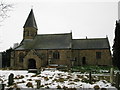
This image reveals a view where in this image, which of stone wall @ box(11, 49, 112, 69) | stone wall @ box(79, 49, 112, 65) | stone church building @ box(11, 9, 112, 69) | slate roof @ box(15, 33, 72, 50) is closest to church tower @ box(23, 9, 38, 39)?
slate roof @ box(15, 33, 72, 50)

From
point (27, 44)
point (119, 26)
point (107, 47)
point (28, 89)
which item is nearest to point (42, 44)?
point (27, 44)

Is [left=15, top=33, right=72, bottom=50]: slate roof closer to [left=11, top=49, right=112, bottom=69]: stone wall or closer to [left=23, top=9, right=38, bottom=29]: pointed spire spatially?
[left=11, top=49, right=112, bottom=69]: stone wall

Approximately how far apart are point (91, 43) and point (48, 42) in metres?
11.8

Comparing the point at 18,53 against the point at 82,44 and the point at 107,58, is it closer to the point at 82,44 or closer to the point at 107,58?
the point at 82,44

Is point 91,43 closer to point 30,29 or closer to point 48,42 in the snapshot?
point 48,42

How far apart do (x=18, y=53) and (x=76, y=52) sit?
15.3 metres

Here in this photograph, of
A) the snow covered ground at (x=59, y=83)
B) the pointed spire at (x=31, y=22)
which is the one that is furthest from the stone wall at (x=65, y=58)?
the snow covered ground at (x=59, y=83)

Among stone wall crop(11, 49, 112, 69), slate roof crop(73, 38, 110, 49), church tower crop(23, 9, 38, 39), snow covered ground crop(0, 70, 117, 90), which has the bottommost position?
snow covered ground crop(0, 70, 117, 90)

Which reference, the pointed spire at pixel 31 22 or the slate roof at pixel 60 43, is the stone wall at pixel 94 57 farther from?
the pointed spire at pixel 31 22

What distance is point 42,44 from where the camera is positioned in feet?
139

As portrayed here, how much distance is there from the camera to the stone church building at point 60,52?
38.9 m

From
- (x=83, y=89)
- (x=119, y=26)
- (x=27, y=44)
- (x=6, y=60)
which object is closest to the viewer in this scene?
(x=83, y=89)

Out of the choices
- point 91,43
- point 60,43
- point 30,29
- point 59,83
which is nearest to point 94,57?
point 91,43

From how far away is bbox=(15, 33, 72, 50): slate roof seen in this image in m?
40.9
